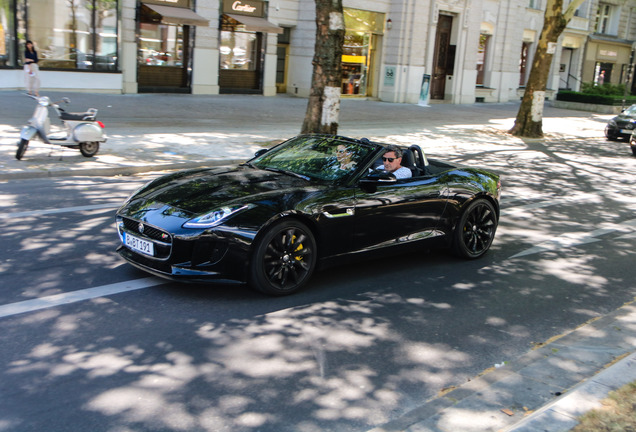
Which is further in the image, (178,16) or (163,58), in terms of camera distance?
(163,58)

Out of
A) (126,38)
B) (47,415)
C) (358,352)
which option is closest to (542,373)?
(358,352)

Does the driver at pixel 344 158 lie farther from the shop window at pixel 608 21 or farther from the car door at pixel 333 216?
the shop window at pixel 608 21

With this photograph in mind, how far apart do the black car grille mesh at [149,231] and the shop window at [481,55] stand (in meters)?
35.6

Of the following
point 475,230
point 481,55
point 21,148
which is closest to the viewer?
point 475,230

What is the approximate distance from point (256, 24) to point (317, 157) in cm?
2269

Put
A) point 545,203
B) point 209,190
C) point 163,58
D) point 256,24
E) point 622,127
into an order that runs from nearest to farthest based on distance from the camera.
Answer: point 209,190, point 545,203, point 622,127, point 163,58, point 256,24

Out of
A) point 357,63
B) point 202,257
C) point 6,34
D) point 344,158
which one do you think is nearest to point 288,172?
point 344,158

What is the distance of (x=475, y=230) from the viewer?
25.2ft

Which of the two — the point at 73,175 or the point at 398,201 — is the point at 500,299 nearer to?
the point at 398,201

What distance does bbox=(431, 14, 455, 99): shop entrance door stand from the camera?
35156 mm

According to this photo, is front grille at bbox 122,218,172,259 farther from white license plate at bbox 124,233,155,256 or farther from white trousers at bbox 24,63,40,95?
white trousers at bbox 24,63,40,95

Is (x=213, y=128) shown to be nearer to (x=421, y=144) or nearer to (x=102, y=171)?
(x=421, y=144)

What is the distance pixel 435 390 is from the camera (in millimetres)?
4449

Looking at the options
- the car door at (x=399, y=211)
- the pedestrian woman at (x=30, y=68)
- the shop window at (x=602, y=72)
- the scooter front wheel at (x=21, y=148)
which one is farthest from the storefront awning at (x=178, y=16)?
the shop window at (x=602, y=72)
